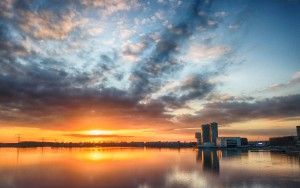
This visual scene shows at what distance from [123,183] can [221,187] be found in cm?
1934

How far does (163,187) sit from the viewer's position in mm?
55750

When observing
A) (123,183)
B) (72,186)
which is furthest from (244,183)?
(72,186)

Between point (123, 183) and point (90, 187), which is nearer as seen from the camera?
point (90, 187)

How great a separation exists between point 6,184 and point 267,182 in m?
51.0

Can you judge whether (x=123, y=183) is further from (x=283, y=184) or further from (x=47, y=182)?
(x=283, y=184)

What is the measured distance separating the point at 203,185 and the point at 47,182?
3185cm

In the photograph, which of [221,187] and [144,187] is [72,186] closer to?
[144,187]

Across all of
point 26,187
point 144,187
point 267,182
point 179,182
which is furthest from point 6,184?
point 267,182

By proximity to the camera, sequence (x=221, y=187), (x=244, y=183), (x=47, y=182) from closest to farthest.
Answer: (x=221, y=187) → (x=244, y=183) → (x=47, y=182)

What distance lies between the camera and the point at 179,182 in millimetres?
62906

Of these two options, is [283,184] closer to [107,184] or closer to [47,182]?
[107,184]

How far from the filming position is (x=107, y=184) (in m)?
59.3

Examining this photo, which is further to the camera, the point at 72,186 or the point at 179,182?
the point at 179,182

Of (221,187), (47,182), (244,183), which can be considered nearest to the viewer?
(221,187)
